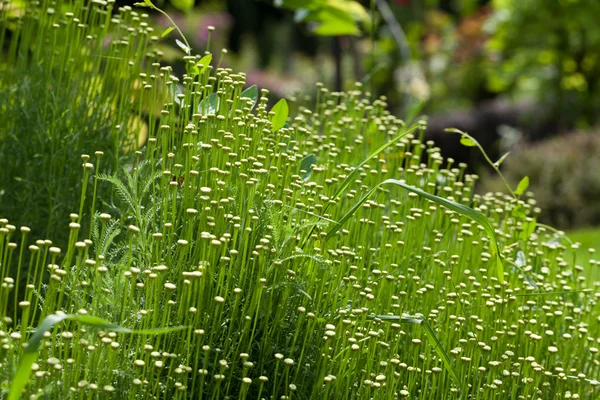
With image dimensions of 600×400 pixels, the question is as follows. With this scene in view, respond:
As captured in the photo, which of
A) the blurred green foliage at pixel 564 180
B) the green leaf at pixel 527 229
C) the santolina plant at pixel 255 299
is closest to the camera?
the santolina plant at pixel 255 299

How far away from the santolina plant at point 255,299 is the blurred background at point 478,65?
0.54m

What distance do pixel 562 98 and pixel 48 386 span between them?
486 inches

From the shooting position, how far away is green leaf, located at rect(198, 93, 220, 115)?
2.32 meters

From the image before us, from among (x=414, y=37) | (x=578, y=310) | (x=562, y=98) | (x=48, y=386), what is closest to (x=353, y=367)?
(x=48, y=386)

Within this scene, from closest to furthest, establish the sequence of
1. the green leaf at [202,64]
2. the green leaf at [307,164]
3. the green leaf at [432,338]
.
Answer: the green leaf at [432,338] < the green leaf at [202,64] < the green leaf at [307,164]

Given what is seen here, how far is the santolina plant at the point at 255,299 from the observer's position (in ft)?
5.90

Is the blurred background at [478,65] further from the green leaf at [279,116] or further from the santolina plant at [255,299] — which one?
the santolina plant at [255,299]

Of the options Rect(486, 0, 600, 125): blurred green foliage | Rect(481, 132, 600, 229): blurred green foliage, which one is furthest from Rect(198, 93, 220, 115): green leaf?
Rect(486, 0, 600, 125): blurred green foliage

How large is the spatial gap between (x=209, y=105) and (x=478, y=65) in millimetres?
14795

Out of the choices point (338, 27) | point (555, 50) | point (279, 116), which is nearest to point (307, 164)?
point (279, 116)

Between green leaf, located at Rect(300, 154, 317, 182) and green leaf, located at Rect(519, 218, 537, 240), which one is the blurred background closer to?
green leaf, located at Rect(300, 154, 317, 182)

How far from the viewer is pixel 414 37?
17.1 m

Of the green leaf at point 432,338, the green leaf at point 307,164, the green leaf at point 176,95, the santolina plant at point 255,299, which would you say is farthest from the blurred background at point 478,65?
the green leaf at point 432,338

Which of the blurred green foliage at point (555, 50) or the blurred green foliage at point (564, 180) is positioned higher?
the blurred green foliage at point (555, 50)
